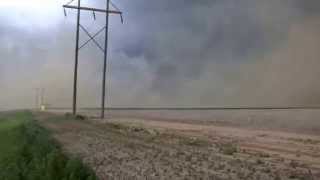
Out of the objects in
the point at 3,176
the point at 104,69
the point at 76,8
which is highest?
the point at 76,8

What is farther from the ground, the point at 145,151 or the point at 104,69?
the point at 104,69

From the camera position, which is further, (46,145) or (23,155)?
(46,145)

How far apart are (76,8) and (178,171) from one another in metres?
57.8

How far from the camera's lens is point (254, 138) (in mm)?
51625

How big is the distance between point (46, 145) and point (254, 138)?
2119 centimetres

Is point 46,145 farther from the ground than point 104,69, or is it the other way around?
point 104,69

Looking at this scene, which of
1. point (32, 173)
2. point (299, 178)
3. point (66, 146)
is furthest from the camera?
point (66, 146)

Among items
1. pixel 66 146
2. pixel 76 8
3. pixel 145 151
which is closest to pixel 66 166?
pixel 145 151

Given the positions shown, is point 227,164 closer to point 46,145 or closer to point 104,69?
point 46,145

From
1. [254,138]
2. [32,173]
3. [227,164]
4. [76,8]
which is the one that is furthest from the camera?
[76,8]

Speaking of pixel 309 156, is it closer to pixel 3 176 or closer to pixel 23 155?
pixel 23 155

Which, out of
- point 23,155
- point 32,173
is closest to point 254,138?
point 23,155

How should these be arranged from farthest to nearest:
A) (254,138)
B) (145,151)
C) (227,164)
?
1. (254,138)
2. (145,151)
3. (227,164)

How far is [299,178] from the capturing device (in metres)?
23.4
